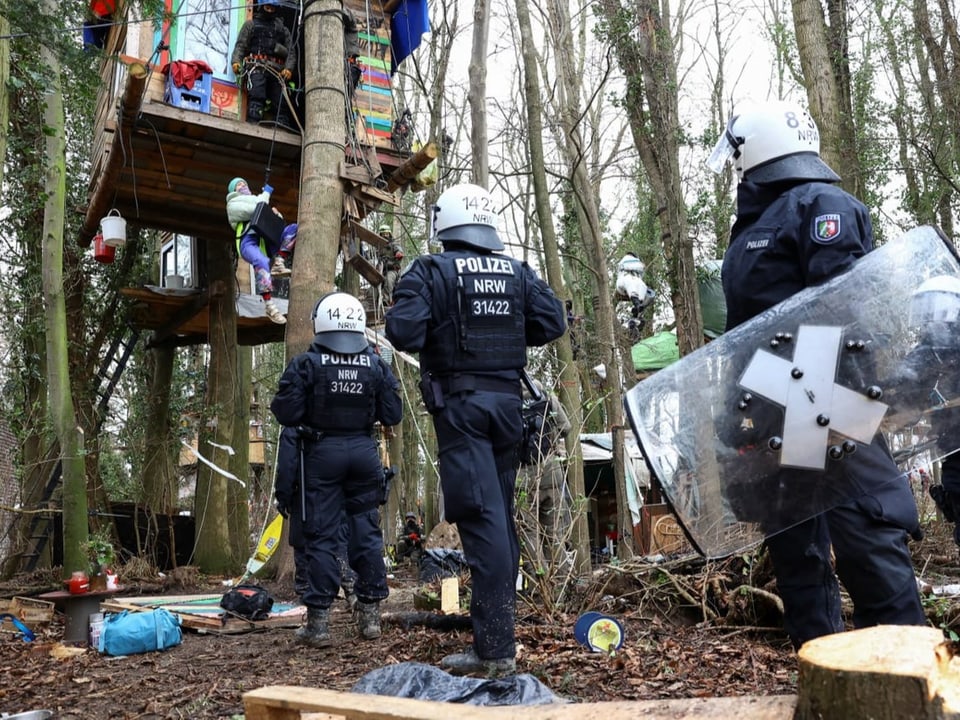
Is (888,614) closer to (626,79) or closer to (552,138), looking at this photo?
(626,79)

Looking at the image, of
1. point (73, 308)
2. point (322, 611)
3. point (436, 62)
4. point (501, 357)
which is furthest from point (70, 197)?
point (501, 357)

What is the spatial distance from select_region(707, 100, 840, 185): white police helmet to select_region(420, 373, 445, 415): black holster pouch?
1.63 metres

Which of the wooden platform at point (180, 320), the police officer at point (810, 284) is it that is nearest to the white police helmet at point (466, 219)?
the police officer at point (810, 284)

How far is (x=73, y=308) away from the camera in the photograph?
45.4 feet

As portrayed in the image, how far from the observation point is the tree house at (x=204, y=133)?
898cm

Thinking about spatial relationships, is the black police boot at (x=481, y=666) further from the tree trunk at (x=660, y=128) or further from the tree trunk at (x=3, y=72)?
the tree trunk at (x=660, y=128)

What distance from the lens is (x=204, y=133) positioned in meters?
9.70

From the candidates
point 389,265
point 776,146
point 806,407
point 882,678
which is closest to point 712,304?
point 389,265

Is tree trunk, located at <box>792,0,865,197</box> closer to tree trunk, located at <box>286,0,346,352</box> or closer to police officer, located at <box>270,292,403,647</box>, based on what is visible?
tree trunk, located at <box>286,0,346,352</box>

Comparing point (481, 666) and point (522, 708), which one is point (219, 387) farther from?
point (522, 708)

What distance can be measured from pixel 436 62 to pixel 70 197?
6644 millimetres

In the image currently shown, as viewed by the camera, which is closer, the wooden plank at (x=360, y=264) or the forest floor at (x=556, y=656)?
the forest floor at (x=556, y=656)

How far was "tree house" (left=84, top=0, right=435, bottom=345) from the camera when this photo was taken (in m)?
8.98

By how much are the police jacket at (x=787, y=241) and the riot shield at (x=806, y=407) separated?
105 millimetres
